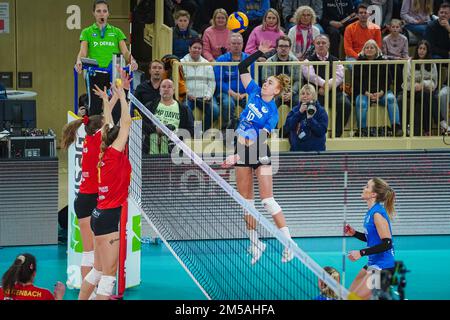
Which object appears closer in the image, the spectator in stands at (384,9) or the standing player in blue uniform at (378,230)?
the standing player in blue uniform at (378,230)

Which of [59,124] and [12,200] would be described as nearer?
[12,200]

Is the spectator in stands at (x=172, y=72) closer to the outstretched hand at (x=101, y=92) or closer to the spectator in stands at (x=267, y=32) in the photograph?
the spectator in stands at (x=267, y=32)

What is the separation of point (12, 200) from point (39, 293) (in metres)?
4.79

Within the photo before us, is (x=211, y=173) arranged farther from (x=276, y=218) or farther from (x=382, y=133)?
(x=382, y=133)

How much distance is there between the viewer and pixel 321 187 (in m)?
15.4

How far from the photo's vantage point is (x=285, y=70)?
15.8m

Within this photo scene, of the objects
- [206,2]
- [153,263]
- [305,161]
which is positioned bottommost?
[153,263]

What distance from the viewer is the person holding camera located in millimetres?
14852

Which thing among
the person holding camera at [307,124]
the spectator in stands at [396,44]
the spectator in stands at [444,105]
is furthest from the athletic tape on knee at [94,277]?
the spectator in stands at [396,44]

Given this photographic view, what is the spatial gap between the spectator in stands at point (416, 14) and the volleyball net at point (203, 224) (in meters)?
4.74

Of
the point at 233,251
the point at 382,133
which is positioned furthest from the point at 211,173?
the point at 382,133

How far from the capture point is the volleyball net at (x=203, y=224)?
41.3 ft

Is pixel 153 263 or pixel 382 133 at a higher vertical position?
pixel 382 133

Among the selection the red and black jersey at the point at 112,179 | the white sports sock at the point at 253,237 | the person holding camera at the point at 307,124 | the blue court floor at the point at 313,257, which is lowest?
the blue court floor at the point at 313,257
